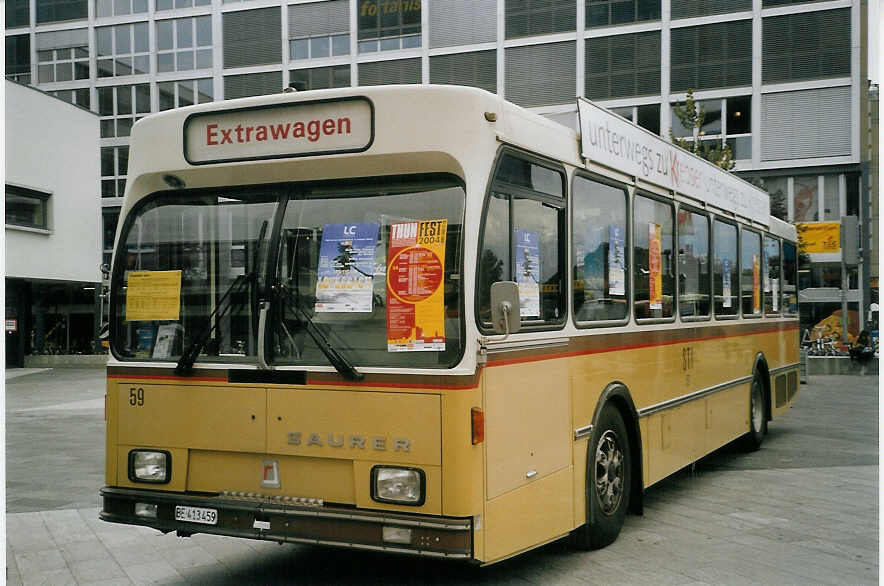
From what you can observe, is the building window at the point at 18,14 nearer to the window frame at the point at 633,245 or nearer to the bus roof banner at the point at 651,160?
the bus roof banner at the point at 651,160

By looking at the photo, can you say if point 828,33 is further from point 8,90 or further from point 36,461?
point 36,461

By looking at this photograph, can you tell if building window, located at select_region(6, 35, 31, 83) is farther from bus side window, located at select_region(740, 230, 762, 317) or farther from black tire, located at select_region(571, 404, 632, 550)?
black tire, located at select_region(571, 404, 632, 550)

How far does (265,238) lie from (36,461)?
7129 mm

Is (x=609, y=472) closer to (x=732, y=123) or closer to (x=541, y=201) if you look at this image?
(x=541, y=201)

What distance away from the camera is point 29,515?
8.07 meters

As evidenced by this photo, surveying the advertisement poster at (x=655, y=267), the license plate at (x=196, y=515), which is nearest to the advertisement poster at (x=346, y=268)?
the license plate at (x=196, y=515)

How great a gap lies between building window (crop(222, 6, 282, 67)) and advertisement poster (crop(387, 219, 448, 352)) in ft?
113

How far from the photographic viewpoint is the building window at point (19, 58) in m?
40.7

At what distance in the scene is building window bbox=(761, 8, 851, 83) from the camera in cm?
3238

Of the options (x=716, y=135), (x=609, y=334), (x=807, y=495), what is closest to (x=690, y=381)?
(x=807, y=495)

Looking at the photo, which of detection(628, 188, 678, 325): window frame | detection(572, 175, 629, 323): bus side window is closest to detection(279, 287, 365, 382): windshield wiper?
detection(572, 175, 629, 323): bus side window

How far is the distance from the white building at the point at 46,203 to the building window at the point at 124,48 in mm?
11658

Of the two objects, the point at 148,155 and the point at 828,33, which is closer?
the point at 148,155

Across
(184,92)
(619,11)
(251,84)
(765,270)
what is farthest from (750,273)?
(184,92)
